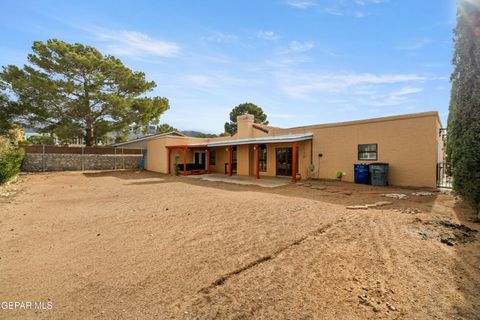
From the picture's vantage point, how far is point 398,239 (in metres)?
4.15

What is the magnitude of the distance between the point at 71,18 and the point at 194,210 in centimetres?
759

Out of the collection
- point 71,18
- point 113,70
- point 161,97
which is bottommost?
point 71,18

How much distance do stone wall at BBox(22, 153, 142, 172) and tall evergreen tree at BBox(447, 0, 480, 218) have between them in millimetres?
22966

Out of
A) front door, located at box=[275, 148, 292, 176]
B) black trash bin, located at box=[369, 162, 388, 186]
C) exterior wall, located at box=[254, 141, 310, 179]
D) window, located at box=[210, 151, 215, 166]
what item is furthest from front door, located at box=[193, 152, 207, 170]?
black trash bin, located at box=[369, 162, 388, 186]

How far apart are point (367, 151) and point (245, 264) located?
34.3 ft

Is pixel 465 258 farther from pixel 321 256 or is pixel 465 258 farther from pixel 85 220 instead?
pixel 85 220

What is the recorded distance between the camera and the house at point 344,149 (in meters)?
9.94

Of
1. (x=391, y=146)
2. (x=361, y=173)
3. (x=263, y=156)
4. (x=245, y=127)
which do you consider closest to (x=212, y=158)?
(x=245, y=127)

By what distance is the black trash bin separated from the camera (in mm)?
10544

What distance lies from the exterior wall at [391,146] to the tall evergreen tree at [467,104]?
4752 mm

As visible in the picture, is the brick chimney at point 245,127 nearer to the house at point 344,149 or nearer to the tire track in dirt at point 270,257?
the house at point 344,149

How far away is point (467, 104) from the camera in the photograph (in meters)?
5.32

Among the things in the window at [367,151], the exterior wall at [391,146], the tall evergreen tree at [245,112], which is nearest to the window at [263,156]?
the exterior wall at [391,146]

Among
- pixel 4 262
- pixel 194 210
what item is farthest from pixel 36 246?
pixel 194 210
